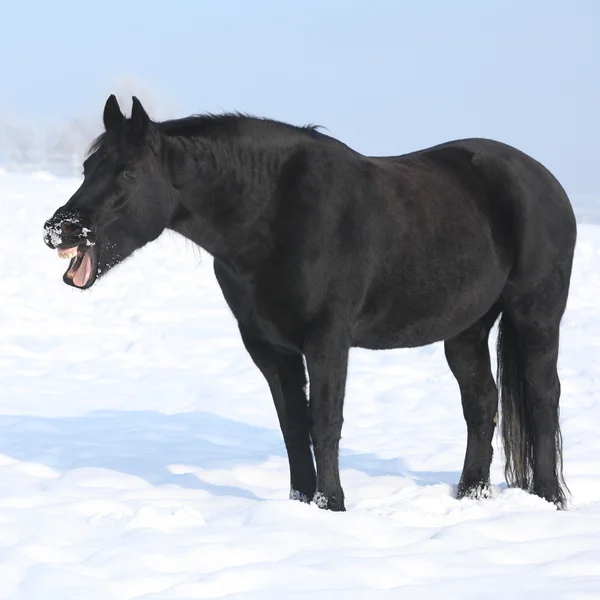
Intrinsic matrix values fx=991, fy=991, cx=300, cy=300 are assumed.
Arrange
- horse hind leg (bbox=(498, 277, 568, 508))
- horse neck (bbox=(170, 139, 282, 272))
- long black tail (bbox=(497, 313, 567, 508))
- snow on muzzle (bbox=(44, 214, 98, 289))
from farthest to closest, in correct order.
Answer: long black tail (bbox=(497, 313, 567, 508)) < horse hind leg (bbox=(498, 277, 568, 508)) < horse neck (bbox=(170, 139, 282, 272)) < snow on muzzle (bbox=(44, 214, 98, 289))

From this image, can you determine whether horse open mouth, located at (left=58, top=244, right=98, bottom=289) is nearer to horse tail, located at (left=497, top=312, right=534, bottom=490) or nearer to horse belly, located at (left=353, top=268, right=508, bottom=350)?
horse belly, located at (left=353, top=268, right=508, bottom=350)

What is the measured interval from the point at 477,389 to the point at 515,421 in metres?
0.27

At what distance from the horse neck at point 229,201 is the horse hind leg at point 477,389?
64.1 inches

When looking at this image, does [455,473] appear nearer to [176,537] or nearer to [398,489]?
[398,489]

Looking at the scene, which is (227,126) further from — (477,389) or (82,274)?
(477,389)

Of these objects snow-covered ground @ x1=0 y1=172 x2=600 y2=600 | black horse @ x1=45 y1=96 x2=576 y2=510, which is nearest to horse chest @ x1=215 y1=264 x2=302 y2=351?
black horse @ x1=45 y1=96 x2=576 y2=510

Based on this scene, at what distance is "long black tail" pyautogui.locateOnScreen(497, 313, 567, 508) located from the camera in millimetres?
5398

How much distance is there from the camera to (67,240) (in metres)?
4.16

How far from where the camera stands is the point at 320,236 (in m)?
4.31

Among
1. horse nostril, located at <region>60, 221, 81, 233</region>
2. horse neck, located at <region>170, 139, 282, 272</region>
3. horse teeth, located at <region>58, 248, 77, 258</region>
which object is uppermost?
horse neck, located at <region>170, 139, 282, 272</region>

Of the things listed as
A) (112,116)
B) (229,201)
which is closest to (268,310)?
(229,201)

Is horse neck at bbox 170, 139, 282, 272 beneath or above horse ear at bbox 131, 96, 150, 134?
beneath

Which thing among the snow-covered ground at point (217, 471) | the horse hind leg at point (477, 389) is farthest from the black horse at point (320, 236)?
the snow-covered ground at point (217, 471)

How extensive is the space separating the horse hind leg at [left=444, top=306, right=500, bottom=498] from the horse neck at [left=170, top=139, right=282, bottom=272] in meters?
1.63
